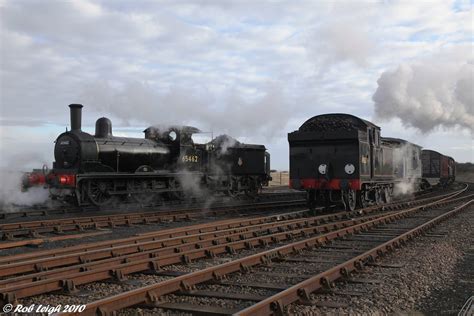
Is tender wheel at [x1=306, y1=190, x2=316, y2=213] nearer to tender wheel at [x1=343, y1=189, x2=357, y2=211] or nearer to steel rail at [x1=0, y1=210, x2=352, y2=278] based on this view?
Result: tender wheel at [x1=343, y1=189, x2=357, y2=211]

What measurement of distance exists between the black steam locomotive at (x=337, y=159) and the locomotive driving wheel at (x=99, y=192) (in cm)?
640

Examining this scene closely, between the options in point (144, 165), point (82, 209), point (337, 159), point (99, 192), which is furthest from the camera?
point (144, 165)

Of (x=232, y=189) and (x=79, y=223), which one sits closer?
(x=79, y=223)

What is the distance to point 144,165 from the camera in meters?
18.0

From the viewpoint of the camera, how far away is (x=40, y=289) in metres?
5.50

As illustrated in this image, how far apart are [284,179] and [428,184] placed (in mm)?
16829

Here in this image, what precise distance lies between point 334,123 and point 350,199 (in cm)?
261

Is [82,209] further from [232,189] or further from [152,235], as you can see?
[232,189]

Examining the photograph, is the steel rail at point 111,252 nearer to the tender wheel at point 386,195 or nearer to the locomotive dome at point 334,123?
the locomotive dome at point 334,123

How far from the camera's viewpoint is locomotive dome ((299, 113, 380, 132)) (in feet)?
51.9

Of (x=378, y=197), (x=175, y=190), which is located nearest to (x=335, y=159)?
(x=378, y=197)

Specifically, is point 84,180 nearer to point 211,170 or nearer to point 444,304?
point 211,170

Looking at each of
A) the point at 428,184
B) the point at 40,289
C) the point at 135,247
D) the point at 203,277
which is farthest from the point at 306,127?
the point at 428,184

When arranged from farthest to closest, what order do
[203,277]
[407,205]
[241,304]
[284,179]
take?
1. [284,179]
2. [407,205]
3. [203,277]
4. [241,304]
